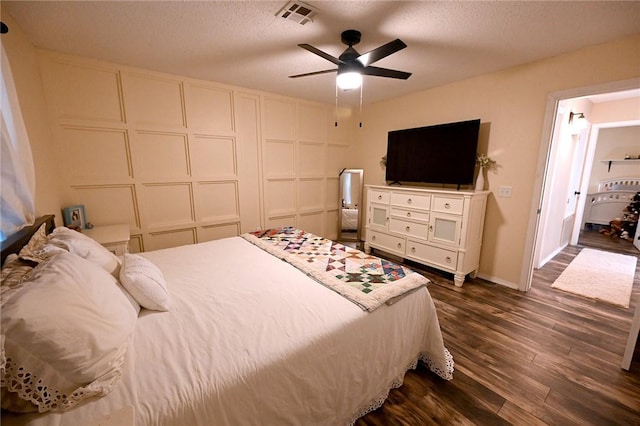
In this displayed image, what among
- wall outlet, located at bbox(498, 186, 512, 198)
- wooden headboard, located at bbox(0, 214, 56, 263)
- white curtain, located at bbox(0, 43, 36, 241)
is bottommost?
wooden headboard, located at bbox(0, 214, 56, 263)

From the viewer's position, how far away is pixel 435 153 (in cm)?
332

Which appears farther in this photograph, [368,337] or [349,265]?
[349,265]

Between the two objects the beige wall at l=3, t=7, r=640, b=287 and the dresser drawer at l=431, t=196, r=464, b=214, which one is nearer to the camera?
the beige wall at l=3, t=7, r=640, b=287

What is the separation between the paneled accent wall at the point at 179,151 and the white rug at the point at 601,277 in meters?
3.62

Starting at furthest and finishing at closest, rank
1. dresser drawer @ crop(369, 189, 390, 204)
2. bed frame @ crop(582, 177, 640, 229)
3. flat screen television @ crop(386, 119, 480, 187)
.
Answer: bed frame @ crop(582, 177, 640, 229), dresser drawer @ crop(369, 189, 390, 204), flat screen television @ crop(386, 119, 480, 187)

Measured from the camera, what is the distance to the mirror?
4.52m

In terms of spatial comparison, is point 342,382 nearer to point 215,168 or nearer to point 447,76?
point 215,168

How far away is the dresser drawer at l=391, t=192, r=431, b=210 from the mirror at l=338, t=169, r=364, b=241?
1023 millimetres

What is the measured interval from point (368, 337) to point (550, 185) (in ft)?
10.7

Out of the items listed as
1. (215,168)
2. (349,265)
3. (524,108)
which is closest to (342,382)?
(349,265)

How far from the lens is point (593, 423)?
1423 millimetres

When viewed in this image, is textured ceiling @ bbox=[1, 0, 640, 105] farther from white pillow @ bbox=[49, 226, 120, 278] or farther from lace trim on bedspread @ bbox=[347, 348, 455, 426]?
lace trim on bedspread @ bbox=[347, 348, 455, 426]

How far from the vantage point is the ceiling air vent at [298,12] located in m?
1.65

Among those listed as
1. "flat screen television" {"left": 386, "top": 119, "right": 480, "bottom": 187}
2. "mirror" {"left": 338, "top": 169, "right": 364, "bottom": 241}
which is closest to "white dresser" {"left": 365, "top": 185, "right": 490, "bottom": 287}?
"flat screen television" {"left": 386, "top": 119, "right": 480, "bottom": 187}
